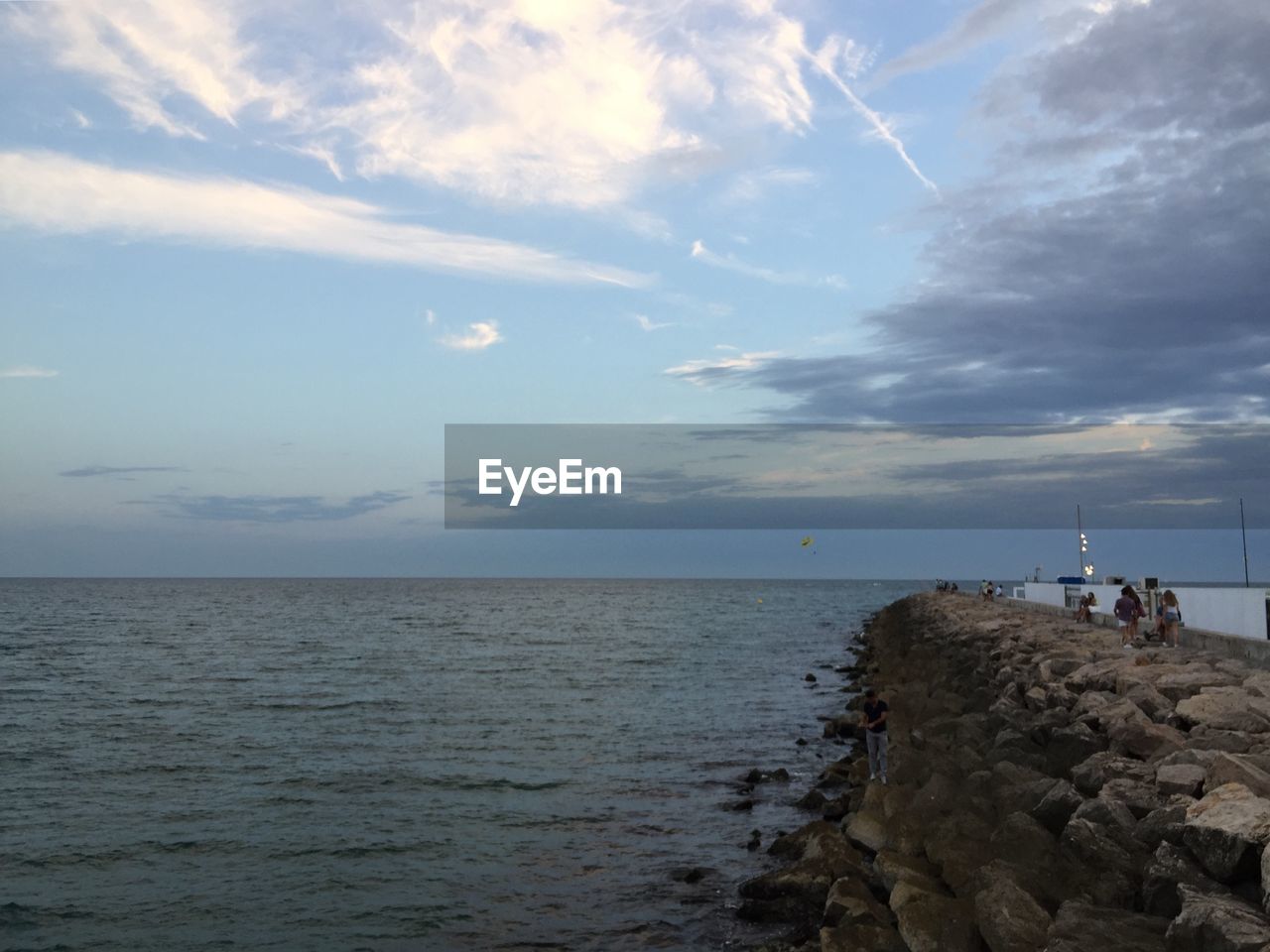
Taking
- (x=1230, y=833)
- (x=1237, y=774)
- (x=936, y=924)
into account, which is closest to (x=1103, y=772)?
(x=1237, y=774)

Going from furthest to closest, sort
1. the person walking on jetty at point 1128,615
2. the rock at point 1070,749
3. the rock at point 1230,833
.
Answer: the person walking on jetty at point 1128,615
the rock at point 1070,749
the rock at point 1230,833

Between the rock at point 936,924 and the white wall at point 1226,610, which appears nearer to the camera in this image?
the rock at point 936,924

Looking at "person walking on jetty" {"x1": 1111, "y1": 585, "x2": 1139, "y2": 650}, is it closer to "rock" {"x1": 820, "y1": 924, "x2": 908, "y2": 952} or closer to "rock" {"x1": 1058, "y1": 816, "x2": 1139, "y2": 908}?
"rock" {"x1": 1058, "y1": 816, "x2": 1139, "y2": 908}

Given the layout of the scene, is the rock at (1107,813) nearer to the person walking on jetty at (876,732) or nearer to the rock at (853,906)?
the rock at (853,906)

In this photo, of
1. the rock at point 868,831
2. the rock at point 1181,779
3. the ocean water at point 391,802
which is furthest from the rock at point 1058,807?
the ocean water at point 391,802

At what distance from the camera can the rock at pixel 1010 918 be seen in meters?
7.43

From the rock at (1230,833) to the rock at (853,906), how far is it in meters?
2.65

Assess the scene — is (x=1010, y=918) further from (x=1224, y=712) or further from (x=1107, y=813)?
(x=1224, y=712)

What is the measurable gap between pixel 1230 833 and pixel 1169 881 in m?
0.57

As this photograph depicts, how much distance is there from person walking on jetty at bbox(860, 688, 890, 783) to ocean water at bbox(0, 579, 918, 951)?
1.71m

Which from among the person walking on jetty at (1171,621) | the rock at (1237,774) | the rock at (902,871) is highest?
the person walking on jetty at (1171,621)

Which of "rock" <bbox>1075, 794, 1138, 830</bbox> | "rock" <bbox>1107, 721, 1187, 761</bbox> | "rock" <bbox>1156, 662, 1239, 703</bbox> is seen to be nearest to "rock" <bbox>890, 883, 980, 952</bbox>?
"rock" <bbox>1075, 794, 1138, 830</bbox>

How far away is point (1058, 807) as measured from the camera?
33.7 feet

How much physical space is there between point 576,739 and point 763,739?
14.3 feet
